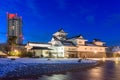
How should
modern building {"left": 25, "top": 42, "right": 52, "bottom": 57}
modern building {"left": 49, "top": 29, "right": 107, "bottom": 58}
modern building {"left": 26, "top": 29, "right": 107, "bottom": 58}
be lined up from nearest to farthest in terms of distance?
1. modern building {"left": 25, "top": 42, "right": 52, "bottom": 57}
2. modern building {"left": 26, "top": 29, "right": 107, "bottom": 58}
3. modern building {"left": 49, "top": 29, "right": 107, "bottom": 58}

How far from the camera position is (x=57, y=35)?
10075 centimetres

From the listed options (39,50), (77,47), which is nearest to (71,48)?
(77,47)

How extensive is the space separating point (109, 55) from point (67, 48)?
25523mm

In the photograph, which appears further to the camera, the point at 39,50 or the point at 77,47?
the point at 77,47

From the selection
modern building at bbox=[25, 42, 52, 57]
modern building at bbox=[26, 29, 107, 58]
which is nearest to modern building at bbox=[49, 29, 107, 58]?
modern building at bbox=[26, 29, 107, 58]

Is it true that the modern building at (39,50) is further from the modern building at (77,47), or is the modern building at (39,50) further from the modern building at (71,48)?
the modern building at (77,47)

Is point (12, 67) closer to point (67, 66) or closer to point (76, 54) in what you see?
point (67, 66)

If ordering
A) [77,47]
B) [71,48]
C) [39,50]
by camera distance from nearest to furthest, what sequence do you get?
[39,50], [71,48], [77,47]

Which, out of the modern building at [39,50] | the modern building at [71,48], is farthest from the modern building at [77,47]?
the modern building at [39,50]

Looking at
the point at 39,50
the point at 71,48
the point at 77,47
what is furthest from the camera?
the point at 77,47

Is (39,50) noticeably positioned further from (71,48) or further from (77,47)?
(77,47)

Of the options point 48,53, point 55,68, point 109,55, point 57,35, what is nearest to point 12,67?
point 55,68

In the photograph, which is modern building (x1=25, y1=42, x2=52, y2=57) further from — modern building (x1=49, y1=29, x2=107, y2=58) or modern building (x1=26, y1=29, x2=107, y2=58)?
modern building (x1=49, y1=29, x2=107, y2=58)

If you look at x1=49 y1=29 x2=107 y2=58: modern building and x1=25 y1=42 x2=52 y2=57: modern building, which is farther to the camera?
x1=49 y1=29 x2=107 y2=58: modern building
